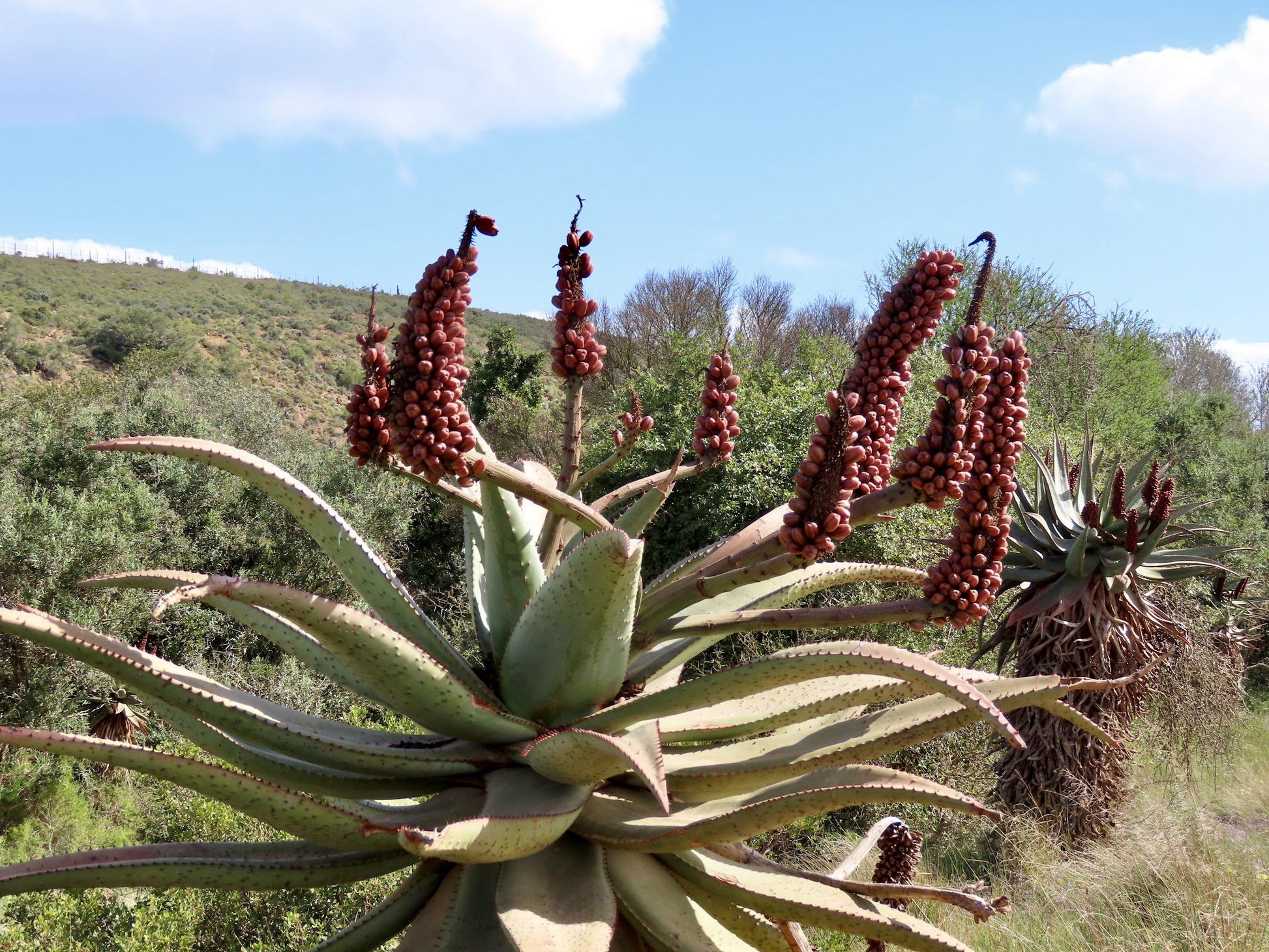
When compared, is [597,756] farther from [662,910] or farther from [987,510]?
[987,510]

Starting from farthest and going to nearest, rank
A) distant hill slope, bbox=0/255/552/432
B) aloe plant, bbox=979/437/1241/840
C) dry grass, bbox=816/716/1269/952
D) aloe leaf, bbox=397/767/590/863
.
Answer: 1. distant hill slope, bbox=0/255/552/432
2. aloe plant, bbox=979/437/1241/840
3. dry grass, bbox=816/716/1269/952
4. aloe leaf, bbox=397/767/590/863

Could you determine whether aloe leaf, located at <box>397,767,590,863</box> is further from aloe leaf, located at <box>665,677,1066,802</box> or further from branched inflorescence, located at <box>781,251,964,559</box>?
branched inflorescence, located at <box>781,251,964,559</box>

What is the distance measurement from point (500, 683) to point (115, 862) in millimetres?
663

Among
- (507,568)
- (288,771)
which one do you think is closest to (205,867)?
(288,771)

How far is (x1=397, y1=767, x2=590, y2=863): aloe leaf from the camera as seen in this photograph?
1086 millimetres

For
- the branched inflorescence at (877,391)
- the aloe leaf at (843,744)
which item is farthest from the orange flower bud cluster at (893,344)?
the aloe leaf at (843,744)

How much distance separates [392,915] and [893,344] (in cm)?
127

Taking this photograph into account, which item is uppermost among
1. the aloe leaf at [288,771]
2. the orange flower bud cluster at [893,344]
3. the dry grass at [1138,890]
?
the orange flower bud cluster at [893,344]

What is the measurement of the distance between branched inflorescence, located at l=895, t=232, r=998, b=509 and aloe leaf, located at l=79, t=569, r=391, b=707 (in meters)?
1.00

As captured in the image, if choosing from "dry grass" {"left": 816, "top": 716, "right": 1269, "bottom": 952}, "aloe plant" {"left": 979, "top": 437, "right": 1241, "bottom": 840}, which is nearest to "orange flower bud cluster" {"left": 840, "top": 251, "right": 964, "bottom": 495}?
"dry grass" {"left": 816, "top": 716, "right": 1269, "bottom": 952}

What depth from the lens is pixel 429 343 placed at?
1.18 m

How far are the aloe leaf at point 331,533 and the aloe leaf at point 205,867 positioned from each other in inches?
14.6

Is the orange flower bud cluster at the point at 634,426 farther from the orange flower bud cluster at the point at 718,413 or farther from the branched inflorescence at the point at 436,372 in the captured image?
the branched inflorescence at the point at 436,372

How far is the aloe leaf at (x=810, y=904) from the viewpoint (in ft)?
4.27
